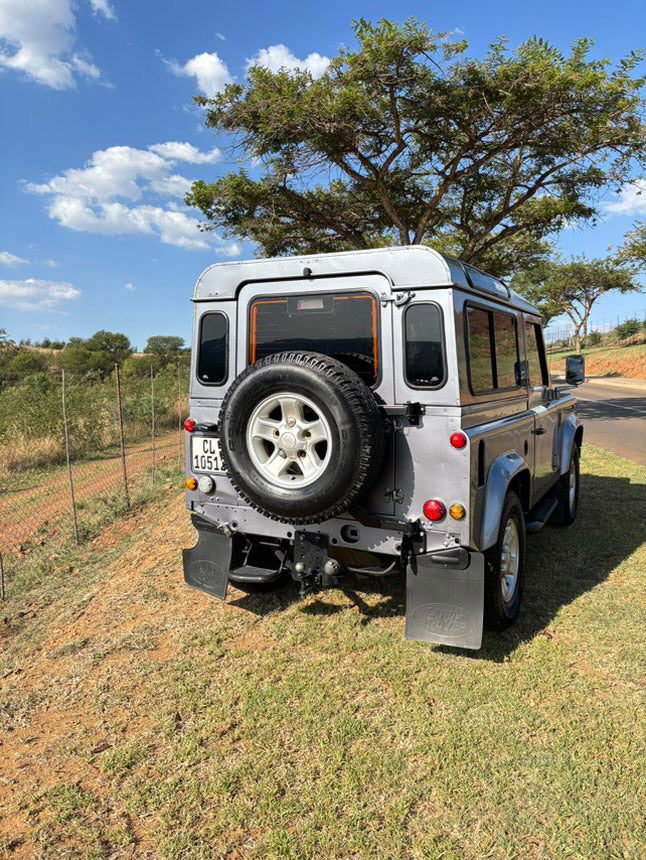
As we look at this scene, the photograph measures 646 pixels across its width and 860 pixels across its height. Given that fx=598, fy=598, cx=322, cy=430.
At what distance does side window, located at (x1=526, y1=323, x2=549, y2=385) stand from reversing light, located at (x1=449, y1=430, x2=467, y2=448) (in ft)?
6.84

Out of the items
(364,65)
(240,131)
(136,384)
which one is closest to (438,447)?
(364,65)

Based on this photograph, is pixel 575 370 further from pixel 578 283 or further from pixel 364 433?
pixel 578 283

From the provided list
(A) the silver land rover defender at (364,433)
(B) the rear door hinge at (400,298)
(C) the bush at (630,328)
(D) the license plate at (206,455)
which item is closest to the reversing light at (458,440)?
(A) the silver land rover defender at (364,433)

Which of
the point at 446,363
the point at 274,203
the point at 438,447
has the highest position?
the point at 274,203

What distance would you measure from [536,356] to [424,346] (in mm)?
2537

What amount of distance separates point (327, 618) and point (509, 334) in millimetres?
2547

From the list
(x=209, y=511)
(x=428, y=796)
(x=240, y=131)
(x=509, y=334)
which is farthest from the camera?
(x=240, y=131)

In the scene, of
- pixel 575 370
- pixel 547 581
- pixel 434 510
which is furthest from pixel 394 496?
pixel 575 370

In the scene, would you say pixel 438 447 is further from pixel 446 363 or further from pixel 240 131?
pixel 240 131

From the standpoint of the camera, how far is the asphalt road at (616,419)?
11375 mm

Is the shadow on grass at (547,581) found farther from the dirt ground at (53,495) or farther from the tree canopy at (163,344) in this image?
the tree canopy at (163,344)

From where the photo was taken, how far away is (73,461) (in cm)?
1288

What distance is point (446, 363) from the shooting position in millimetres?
3428

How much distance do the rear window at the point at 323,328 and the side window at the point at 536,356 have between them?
6.94 feet
